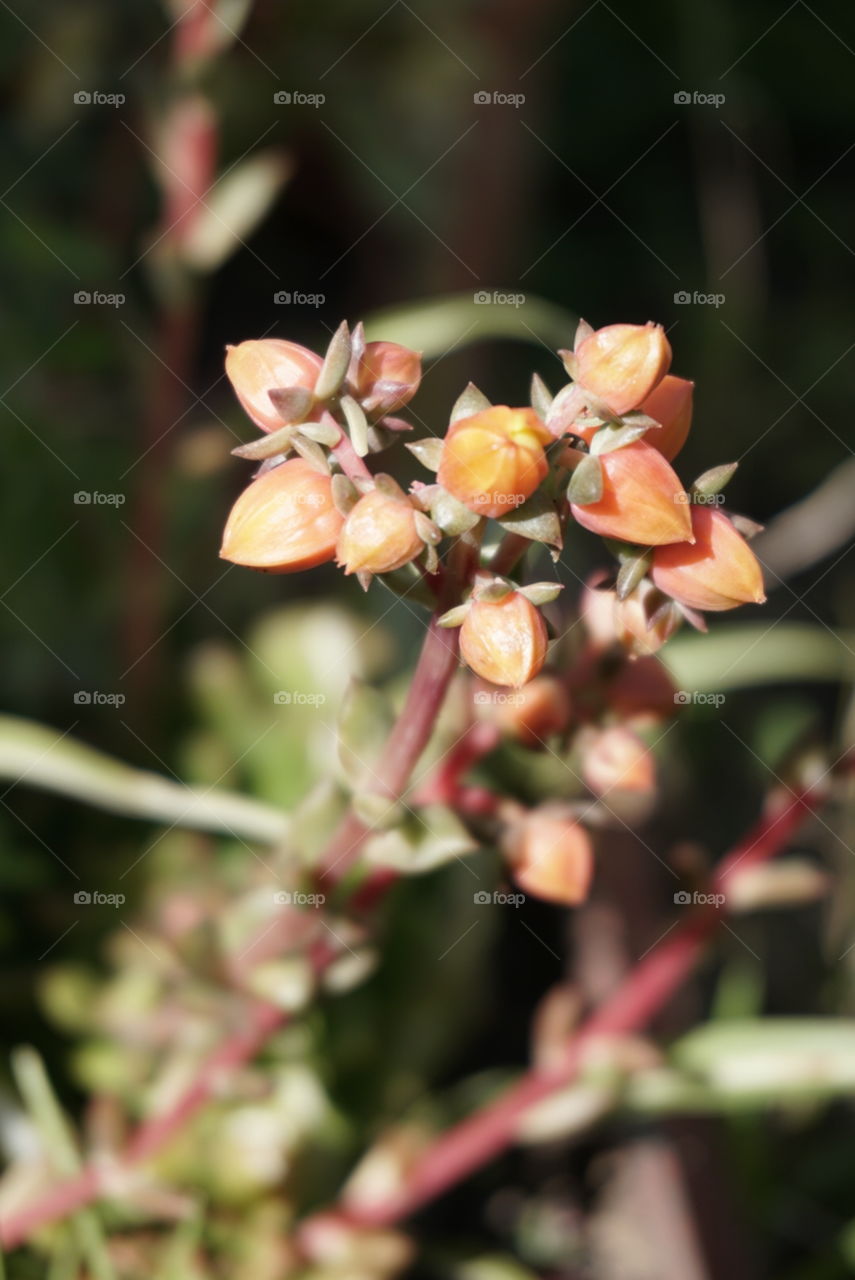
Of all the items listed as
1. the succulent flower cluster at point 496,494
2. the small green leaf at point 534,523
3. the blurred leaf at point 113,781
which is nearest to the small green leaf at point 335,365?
the succulent flower cluster at point 496,494

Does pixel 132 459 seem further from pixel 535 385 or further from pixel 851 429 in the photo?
pixel 851 429

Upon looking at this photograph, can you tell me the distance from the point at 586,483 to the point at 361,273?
48.1 inches

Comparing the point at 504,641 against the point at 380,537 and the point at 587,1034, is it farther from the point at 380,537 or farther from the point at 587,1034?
the point at 587,1034

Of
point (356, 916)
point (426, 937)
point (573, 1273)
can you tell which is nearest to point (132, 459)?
point (426, 937)

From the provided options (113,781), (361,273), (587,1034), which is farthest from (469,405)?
(361,273)

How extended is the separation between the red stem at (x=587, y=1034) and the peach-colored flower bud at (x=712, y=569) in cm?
29

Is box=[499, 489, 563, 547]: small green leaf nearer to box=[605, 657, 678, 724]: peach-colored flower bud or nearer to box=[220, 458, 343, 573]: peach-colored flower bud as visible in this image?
box=[220, 458, 343, 573]: peach-colored flower bud

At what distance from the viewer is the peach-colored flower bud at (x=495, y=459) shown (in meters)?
0.53

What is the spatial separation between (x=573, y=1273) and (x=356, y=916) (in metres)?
0.63

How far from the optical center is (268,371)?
0.63 meters

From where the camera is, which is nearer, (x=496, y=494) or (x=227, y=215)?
(x=496, y=494)

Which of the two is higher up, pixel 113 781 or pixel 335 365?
pixel 335 365

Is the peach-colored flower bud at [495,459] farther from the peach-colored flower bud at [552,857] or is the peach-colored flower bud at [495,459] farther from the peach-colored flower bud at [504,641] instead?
the peach-colored flower bud at [552,857]

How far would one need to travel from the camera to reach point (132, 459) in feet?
4.37
